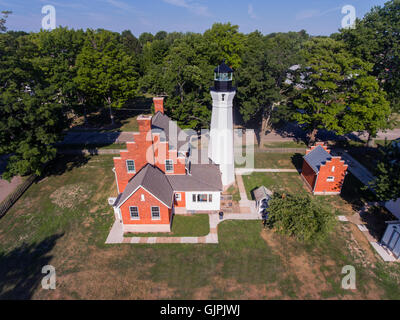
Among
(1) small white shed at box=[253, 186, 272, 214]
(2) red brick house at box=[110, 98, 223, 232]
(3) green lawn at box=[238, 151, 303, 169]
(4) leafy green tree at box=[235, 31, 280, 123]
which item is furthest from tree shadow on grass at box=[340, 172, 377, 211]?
(4) leafy green tree at box=[235, 31, 280, 123]

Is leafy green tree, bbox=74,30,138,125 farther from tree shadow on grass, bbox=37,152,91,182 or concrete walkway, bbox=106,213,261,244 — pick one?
concrete walkway, bbox=106,213,261,244

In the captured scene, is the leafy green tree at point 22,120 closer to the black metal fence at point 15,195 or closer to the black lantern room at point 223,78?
the black metal fence at point 15,195

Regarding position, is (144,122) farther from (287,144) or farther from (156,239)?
(287,144)

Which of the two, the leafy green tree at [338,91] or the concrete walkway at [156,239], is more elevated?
the leafy green tree at [338,91]

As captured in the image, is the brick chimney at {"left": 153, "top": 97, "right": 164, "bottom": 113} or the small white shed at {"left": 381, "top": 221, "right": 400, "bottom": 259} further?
the brick chimney at {"left": 153, "top": 97, "right": 164, "bottom": 113}

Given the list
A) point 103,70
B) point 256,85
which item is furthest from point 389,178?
point 103,70

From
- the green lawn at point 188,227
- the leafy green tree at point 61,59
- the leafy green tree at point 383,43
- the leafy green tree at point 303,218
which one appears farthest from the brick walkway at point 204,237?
the leafy green tree at point 61,59

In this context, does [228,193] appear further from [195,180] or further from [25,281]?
[25,281]
